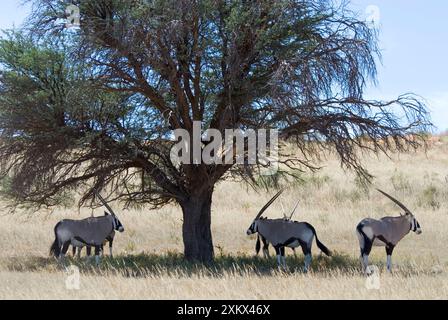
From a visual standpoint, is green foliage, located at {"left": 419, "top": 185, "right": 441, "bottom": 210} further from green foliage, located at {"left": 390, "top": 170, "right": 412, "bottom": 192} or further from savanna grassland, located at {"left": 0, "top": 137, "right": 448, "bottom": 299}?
green foliage, located at {"left": 390, "top": 170, "right": 412, "bottom": 192}

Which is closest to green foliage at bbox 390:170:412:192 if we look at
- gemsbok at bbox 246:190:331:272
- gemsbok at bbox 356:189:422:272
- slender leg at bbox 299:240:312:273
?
gemsbok at bbox 356:189:422:272

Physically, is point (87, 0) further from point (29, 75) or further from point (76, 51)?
point (29, 75)

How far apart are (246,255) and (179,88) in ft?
20.1

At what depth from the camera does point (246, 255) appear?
2005 cm

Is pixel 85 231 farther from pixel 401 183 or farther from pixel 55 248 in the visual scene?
pixel 401 183

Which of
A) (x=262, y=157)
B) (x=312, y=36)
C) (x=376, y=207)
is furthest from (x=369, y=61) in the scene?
(x=376, y=207)

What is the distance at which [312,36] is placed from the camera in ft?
53.3

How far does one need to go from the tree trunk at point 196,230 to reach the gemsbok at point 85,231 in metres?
1.86

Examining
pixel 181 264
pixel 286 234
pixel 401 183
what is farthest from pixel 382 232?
pixel 401 183

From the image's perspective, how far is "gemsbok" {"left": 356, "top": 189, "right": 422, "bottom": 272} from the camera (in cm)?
1522

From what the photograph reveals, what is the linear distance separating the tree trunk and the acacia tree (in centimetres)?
3

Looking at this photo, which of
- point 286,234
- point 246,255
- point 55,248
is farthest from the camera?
point 246,255

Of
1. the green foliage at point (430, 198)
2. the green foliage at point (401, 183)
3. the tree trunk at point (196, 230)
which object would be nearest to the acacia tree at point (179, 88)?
the tree trunk at point (196, 230)

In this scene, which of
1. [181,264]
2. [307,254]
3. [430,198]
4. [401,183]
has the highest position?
[401,183]
